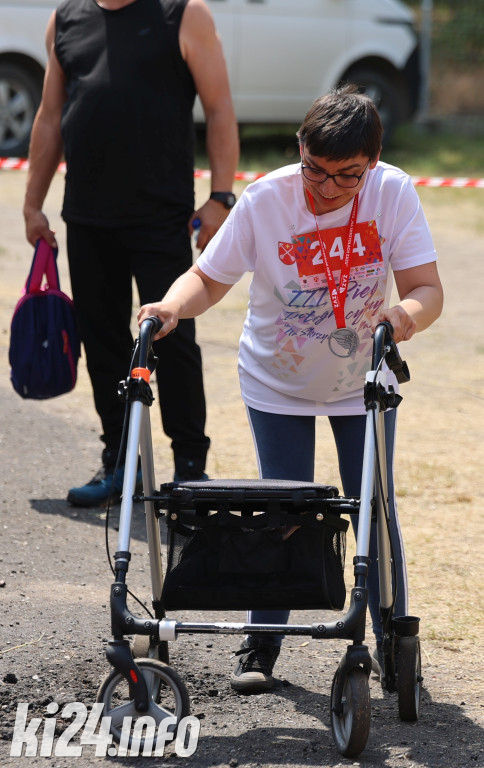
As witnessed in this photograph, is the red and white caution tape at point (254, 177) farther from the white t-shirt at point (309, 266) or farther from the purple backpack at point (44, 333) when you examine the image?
the white t-shirt at point (309, 266)

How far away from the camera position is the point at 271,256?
339 centimetres

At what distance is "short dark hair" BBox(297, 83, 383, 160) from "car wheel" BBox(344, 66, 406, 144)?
1067cm

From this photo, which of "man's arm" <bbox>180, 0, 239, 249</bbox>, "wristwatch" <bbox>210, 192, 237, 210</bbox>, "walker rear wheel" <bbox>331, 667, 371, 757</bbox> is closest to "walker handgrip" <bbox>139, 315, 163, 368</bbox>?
"walker rear wheel" <bbox>331, 667, 371, 757</bbox>

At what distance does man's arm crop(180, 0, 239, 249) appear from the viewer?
4859 millimetres

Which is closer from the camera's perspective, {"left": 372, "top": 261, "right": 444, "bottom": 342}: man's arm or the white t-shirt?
{"left": 372, "top": 261, "right": 444, "bottom": 342}: man's arm

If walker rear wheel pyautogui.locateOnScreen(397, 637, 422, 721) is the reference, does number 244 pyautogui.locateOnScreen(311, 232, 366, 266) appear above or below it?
above

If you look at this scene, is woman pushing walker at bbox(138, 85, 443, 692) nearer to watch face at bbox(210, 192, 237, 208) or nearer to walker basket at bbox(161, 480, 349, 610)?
walker basket at bbox(161, 480, 349, 610)

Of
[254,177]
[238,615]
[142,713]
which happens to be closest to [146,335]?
[142,713]

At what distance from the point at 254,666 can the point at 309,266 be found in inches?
48.6

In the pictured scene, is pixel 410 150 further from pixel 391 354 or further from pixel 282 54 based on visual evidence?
pixel 391 354

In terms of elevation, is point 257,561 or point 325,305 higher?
point 325,305

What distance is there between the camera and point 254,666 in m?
3.64

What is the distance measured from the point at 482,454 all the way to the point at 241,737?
3.17 metres

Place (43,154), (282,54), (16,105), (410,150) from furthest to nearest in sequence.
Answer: (410,150), (282,54), (16,105), (43,154)
